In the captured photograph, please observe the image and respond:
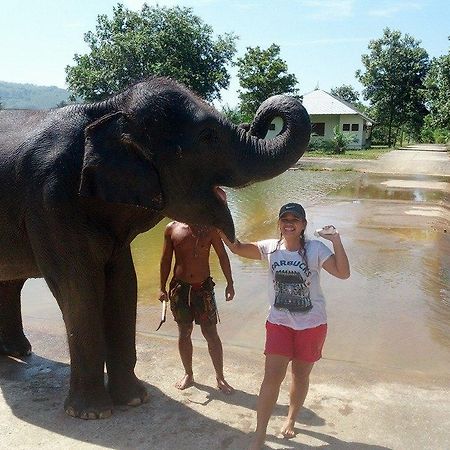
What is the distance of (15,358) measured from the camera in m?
5.11

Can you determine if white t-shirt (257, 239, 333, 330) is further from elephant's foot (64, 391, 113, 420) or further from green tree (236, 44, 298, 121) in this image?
green tree (236, 44, 298, 121)

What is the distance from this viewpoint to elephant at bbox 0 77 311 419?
348 centimetres

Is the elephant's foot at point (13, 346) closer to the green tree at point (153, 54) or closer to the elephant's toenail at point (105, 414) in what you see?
the elephant's toenail at point (105, 414)

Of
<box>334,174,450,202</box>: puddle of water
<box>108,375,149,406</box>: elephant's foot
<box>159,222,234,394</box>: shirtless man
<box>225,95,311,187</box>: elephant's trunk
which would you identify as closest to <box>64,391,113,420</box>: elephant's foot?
<box>108,375,149,406</box>: elephant's foot

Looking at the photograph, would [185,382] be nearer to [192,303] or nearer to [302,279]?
[192,303]

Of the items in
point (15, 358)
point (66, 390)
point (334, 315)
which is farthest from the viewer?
point (334, 315)

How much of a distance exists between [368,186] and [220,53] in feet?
66.5

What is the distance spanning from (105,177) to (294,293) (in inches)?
51.1

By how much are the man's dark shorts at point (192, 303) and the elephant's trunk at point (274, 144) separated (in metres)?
1.06

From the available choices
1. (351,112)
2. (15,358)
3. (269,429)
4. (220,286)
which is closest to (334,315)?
(220,286)

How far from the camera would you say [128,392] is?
417 cm

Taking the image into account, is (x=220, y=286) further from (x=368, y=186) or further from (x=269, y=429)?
(x=368, y=186)

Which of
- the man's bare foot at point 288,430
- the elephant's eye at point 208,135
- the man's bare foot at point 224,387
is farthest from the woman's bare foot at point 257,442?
the elephant's eye at point 208,135

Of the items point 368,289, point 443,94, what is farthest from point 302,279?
point 443,94
